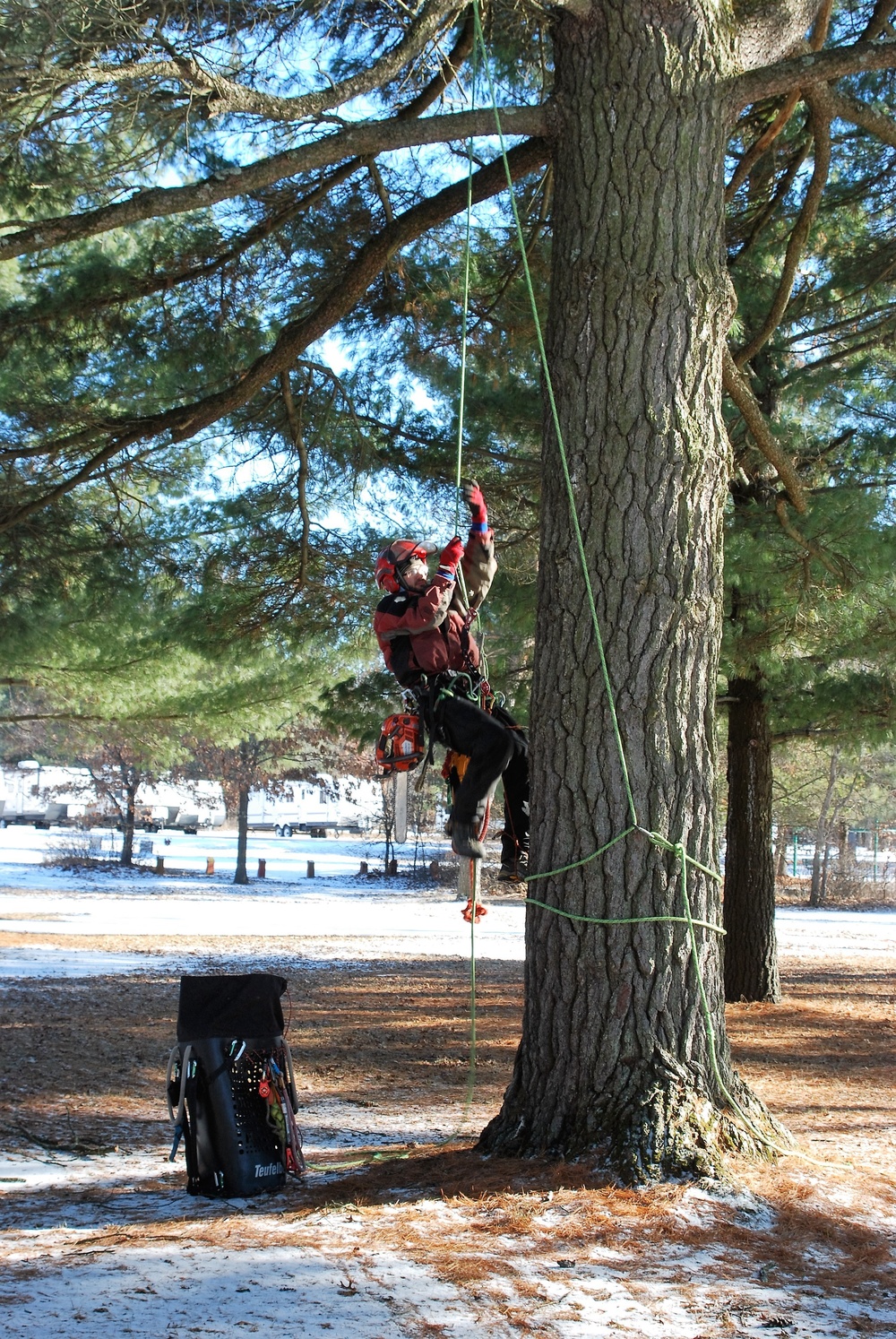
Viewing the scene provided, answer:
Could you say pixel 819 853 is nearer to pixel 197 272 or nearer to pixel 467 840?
pixel 197 272

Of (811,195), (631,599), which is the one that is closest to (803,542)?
(811,195)

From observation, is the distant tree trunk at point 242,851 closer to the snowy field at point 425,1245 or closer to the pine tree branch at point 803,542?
the snowy field at point 425,1245

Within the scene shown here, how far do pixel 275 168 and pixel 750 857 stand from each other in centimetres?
750

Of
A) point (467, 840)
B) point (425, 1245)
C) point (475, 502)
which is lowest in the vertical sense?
point (425, 1245)

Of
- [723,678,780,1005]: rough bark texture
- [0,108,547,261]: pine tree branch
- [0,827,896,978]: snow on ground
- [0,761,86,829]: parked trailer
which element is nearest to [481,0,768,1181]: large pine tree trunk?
[0,108,547,261]: pine tree branch

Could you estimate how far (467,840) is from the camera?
491 centimetres

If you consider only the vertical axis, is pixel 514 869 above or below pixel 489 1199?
above

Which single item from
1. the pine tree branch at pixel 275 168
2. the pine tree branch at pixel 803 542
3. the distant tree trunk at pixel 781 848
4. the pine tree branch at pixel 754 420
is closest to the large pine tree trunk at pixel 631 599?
the pine tree branch at pixel 275 168

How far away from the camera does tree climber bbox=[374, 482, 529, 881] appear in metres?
4.91

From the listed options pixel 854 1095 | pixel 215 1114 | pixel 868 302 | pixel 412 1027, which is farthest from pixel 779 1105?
pixel 868 302

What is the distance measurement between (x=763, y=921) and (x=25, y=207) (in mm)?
7918

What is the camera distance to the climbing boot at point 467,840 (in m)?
4.85

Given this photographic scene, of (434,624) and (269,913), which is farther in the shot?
(269,913)

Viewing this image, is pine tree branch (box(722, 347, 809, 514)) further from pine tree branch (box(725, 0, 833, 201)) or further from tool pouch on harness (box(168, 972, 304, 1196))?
tool pouch on harness (box(168, 972, 304, 1196))
